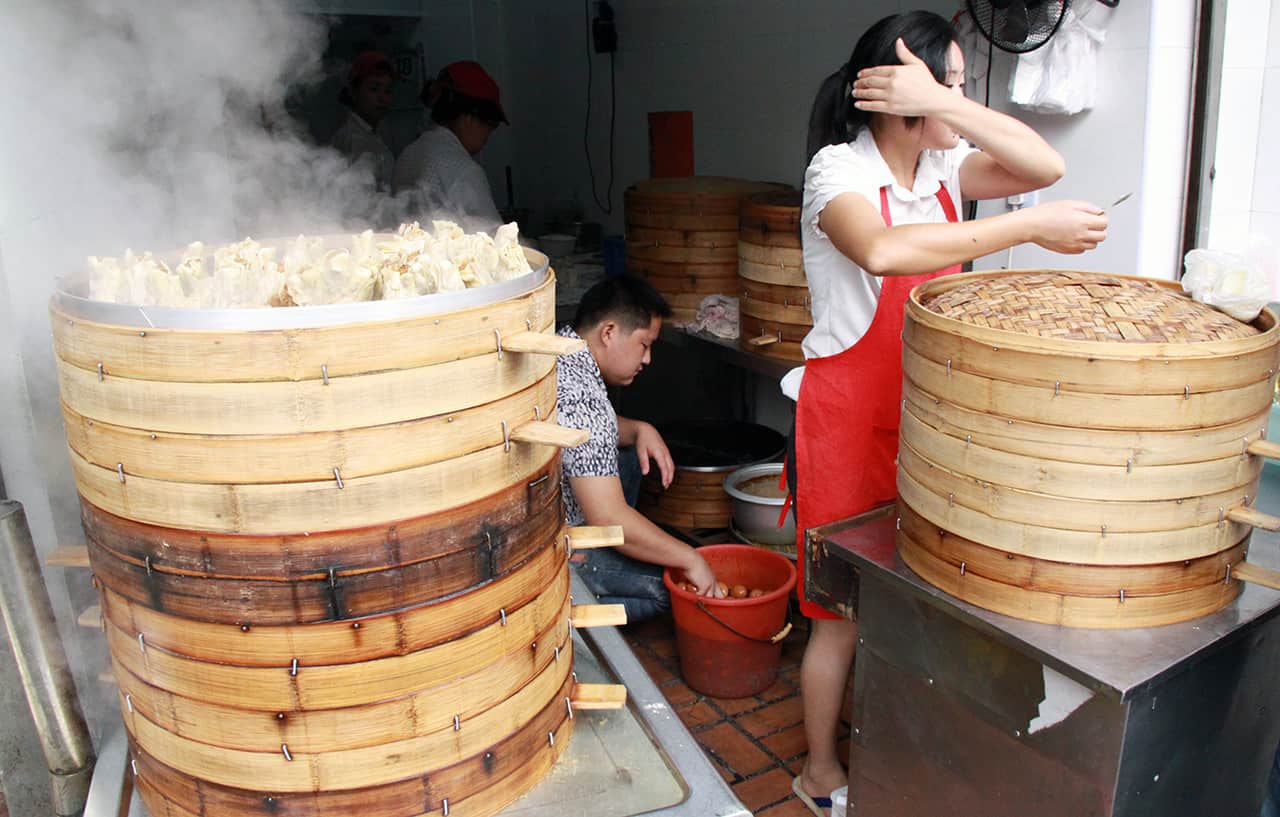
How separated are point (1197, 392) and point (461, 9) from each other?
7.66 meters

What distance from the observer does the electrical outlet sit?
6680mm

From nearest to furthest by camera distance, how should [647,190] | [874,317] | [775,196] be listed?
[874,317] < [775,196] < [647,190]

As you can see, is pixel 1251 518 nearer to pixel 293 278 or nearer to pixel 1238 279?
pixel 1238 279

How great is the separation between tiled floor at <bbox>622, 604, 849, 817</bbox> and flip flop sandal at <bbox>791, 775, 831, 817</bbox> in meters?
0.02

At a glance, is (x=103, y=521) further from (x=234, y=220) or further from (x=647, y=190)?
(x=647, y=190)

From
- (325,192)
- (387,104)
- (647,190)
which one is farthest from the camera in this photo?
(387,104)

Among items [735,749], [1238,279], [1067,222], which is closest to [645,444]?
[735,749]

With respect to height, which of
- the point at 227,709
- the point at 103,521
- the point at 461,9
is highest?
the point at 461,9

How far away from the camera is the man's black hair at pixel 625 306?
11.6 feet

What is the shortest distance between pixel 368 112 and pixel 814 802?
5285 mm

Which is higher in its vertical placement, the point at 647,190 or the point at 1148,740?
the point at 647,190

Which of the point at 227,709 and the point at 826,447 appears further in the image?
the point at 826,447

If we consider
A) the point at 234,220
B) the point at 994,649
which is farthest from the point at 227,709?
the point at 234,220

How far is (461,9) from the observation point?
26.8 ft
